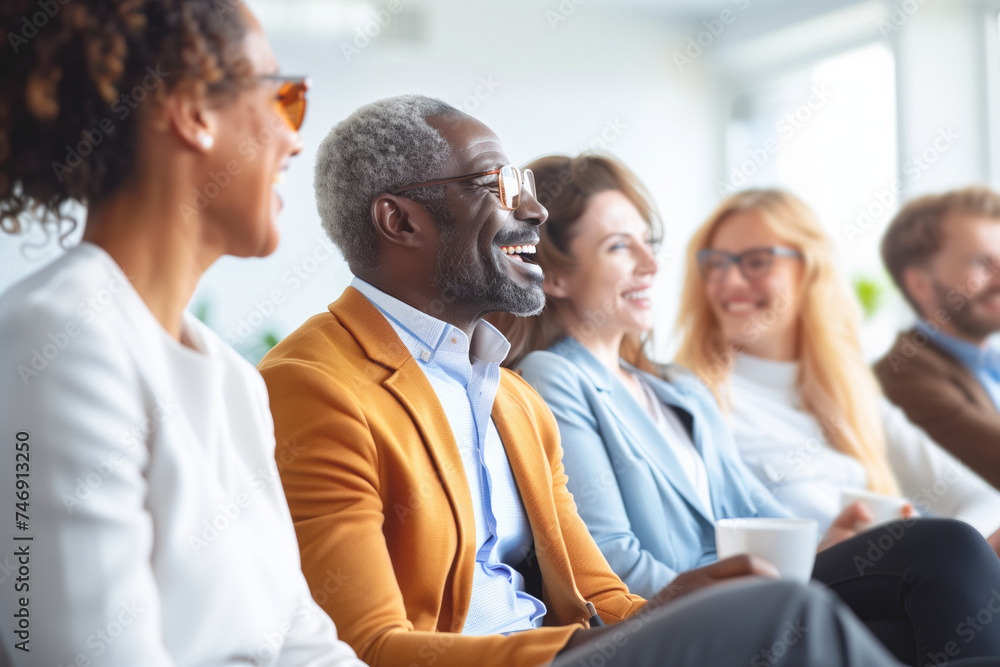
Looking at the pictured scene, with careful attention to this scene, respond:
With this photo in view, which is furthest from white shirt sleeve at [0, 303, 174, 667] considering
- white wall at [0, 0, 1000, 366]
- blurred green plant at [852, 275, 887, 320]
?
blurred green plant at [852, 275, 887, 320]

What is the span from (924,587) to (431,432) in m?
0.79

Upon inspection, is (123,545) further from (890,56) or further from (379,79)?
(890,56)

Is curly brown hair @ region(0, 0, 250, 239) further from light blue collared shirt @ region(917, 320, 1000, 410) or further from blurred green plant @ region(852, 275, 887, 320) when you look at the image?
blurred green plant @ region(852, 275, 887, 320)

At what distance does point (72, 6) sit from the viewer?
2.60ft

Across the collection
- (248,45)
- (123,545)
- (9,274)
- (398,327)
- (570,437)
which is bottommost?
(570,437)

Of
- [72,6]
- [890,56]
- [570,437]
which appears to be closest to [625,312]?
[570,437]

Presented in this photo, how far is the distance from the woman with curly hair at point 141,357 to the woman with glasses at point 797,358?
1.82 m

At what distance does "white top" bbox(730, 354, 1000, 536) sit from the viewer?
2.36m

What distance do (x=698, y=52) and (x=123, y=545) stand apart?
5.42 m

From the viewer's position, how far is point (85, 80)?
2.64ft

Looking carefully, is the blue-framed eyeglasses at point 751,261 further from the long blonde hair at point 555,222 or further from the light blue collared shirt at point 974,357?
the long blonde hair at point 555,222

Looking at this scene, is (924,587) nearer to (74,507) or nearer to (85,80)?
(74,507)

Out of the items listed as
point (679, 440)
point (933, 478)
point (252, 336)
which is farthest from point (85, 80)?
point (252, 336)

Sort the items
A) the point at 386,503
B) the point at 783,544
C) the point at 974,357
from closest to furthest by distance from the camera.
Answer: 1. the point at 783,544
2. the point at 386,503
3. the point at 974,357
